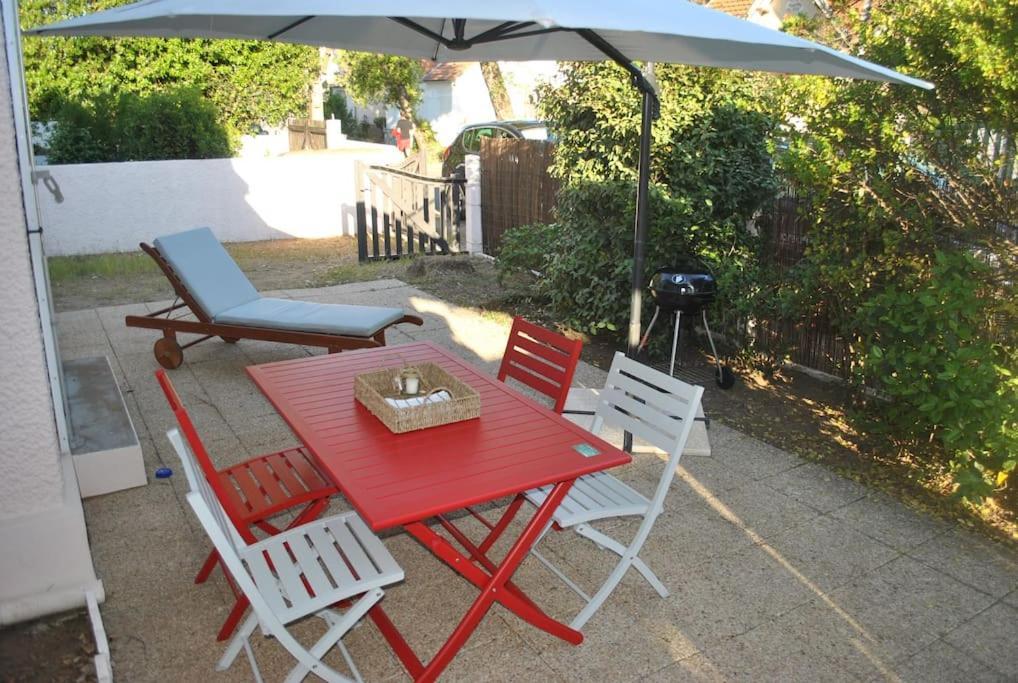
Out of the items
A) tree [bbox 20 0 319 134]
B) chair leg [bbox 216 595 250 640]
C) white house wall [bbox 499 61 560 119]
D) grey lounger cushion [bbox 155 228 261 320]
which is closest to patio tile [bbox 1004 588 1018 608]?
chair leg [bbox 216 595 250 640]

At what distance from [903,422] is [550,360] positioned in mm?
2139

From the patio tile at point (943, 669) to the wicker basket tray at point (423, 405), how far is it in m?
1.77

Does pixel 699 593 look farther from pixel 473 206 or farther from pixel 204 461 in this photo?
pixel 473 206

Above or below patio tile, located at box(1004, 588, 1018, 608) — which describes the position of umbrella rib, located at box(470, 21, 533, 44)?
above

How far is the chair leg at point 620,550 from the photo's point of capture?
3109 millimetres

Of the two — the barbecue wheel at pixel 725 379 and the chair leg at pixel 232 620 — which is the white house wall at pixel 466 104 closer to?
the barbecue wheel at pixel 725 379

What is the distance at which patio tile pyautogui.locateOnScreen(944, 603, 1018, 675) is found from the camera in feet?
9.79

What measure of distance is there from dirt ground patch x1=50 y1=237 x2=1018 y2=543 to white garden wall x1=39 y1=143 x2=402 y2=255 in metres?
0.35

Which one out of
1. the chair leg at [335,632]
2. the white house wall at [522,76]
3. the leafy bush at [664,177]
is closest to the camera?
the chair leg at [335,632]

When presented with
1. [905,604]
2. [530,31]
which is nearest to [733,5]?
[530,31]

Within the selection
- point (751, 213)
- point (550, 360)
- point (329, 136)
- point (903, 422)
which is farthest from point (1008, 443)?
point (329, 136)

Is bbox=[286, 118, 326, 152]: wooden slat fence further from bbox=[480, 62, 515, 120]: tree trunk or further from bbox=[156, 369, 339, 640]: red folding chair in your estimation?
bbox=[156, 369, 339, 640]: red folding chair

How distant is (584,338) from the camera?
7.28 metres

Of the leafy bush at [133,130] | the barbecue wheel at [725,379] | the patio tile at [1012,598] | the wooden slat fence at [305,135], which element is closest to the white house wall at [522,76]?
the wooden slat fence at [305,135]
